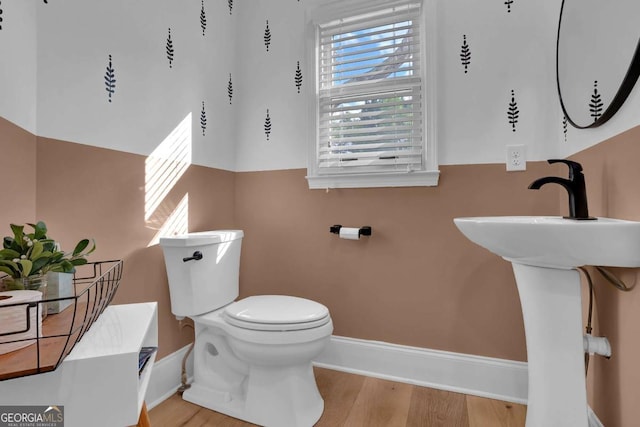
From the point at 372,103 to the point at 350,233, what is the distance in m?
0.72

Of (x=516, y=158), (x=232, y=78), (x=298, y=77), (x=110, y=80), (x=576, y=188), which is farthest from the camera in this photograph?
(x=232, y=78)

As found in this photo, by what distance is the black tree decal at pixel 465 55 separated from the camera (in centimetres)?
160

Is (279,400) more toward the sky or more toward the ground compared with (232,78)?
more toward the ground

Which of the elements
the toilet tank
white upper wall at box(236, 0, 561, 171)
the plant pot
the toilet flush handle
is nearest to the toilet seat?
the toilet tank

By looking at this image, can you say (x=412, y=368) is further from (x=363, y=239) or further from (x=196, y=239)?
(x=196, y=239)

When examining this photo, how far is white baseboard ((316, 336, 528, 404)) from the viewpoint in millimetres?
1534

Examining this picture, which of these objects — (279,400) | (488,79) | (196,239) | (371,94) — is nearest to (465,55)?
(488,79)

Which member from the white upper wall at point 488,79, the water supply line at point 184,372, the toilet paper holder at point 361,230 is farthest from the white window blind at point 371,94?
the water supply line at point 184,372

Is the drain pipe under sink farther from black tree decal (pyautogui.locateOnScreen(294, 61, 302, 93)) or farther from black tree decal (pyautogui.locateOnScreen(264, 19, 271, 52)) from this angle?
black tree decal (pyautogui.locateOnScreen(264, 19, 271, 52))

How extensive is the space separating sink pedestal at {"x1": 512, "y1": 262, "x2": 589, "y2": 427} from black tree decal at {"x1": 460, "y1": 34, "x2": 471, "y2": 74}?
41.8 inches

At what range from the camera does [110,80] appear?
128 centimetres

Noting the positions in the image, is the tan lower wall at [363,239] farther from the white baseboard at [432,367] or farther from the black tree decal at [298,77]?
the black tree decal at [298,77]

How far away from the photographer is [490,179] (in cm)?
157

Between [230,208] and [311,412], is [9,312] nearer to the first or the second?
[311,412]
